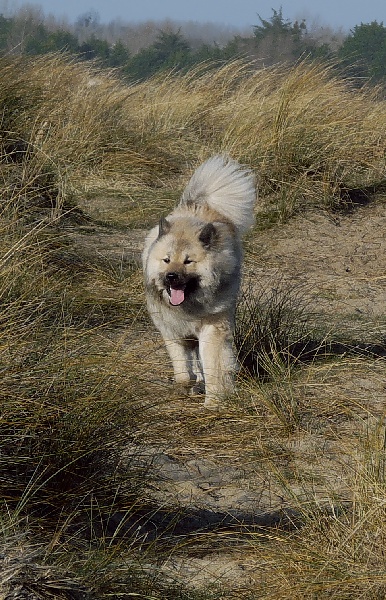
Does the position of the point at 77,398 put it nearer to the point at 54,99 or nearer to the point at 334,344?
the point at 334,344

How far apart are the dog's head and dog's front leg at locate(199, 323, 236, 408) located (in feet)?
0.74

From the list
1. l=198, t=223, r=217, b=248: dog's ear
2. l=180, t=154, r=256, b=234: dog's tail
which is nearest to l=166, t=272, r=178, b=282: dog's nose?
l=198, t=223, r=217, b=248: dog's ear

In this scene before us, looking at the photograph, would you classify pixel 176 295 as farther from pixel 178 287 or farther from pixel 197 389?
pixel 197 389

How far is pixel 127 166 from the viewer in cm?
984

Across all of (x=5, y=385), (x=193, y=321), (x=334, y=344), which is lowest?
(x=334, y=344)

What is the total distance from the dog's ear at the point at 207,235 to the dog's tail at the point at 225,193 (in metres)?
0.45

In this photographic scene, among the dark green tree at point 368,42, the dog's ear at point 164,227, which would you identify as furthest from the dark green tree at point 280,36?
the dog's ear at point 164,227

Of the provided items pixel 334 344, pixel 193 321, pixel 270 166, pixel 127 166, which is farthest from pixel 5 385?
pixel 127 166

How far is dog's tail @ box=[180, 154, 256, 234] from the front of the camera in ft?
18.2

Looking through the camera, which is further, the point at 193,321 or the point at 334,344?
the point at 334,344

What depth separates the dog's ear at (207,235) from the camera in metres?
5.13

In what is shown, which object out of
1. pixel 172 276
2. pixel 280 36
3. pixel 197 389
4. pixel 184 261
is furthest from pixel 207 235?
pixel 280 36

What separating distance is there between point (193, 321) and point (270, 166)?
4.18 m

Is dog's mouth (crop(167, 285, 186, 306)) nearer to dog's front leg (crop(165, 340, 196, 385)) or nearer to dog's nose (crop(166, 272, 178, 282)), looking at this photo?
dog's nose (crop(166, 272, 178, 282))
